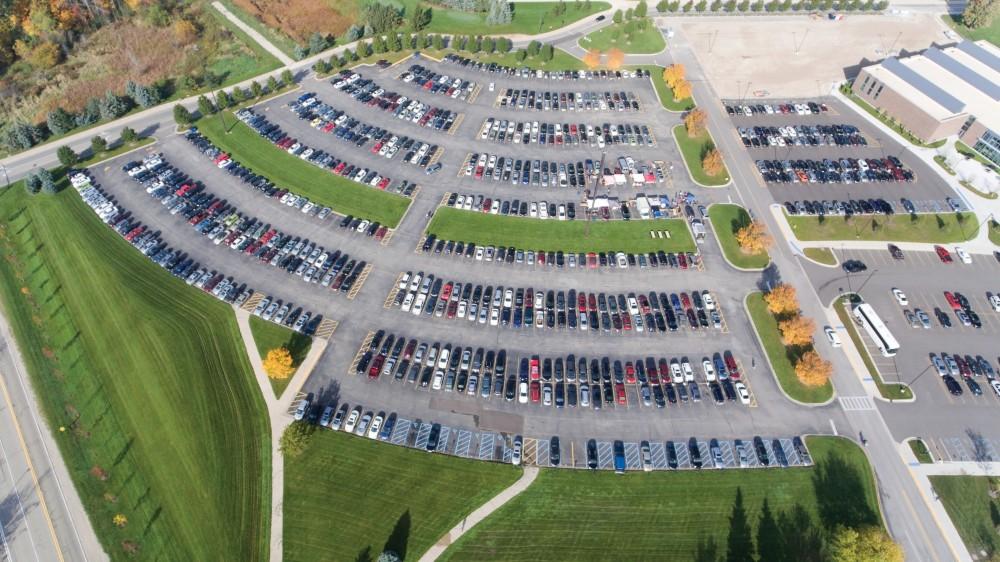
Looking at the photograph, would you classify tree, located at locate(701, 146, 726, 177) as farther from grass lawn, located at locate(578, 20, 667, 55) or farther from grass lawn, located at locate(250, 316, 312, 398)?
grass lawn, located at locate(250, 316, 312, 398)

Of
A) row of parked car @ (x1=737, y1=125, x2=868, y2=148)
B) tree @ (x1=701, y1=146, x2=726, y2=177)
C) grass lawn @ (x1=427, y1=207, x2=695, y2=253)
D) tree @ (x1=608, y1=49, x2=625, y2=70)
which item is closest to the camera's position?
grass lawn @ (x1=427, y1=207, x2=695, y2=253)

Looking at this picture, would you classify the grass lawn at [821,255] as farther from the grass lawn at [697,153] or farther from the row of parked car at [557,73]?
the row of parked car at [557,73]

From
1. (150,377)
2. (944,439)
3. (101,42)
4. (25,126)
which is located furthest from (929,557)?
(101,42)

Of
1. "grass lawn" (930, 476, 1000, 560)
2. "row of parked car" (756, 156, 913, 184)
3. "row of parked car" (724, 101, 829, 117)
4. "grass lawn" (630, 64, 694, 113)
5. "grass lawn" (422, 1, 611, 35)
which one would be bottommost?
"grass lawn" (930, 476, 1000, 560)

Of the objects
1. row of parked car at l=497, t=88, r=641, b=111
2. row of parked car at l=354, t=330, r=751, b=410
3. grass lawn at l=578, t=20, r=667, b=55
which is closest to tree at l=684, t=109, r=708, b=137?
row of parked car at l=497, t=88, r=641, b=111

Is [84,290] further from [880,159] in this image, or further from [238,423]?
[880,159]

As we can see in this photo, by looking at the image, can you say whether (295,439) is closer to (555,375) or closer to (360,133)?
(555,375)

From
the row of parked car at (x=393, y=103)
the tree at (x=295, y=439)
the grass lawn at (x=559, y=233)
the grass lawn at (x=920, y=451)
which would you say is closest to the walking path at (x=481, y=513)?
the tree at (x=295, y=439)
